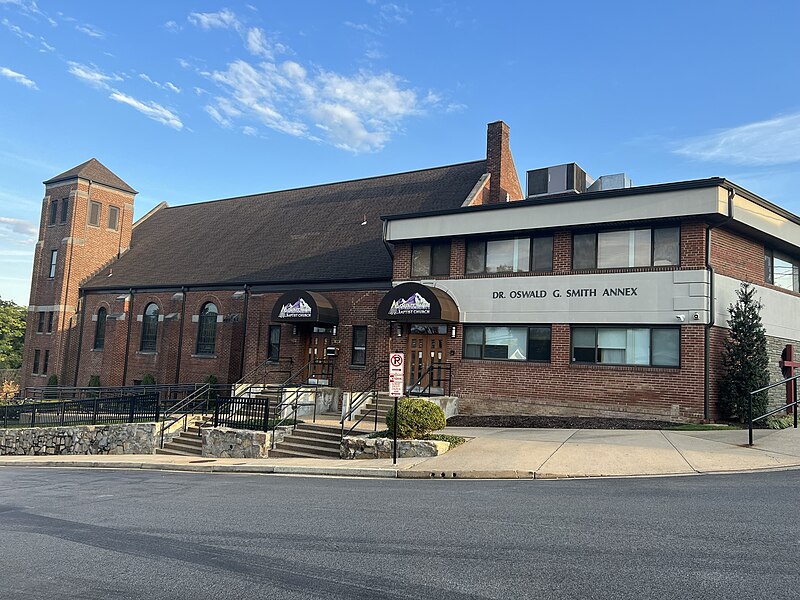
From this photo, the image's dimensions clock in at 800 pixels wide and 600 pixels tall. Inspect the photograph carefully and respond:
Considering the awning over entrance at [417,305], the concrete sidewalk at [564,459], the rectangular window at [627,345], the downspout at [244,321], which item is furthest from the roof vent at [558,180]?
the downspout at [244,321]

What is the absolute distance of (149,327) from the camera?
3328 cm

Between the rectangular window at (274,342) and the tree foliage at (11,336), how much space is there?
3843 cm

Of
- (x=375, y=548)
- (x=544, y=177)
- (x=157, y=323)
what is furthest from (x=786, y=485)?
(x=157, y=323)

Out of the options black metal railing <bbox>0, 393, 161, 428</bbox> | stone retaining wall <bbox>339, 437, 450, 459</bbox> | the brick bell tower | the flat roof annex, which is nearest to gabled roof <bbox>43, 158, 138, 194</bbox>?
the brick bell tower

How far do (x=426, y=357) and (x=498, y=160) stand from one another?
A: 9934 mm

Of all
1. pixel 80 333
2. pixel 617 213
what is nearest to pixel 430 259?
pixel 617 213

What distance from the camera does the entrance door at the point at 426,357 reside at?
21.8m

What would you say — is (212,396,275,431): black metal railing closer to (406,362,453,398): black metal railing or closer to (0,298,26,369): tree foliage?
(406,362,453,398): black metal railing

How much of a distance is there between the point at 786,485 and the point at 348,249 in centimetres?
Answer: 1989

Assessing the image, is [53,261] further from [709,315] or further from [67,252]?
[709,315]

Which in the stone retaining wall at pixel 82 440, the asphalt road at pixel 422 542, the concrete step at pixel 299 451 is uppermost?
the asphalt road at pixel 422 542

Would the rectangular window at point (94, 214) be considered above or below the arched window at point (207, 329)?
above

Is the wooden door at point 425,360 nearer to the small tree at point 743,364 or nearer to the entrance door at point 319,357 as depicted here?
the entrance door at point 319,357

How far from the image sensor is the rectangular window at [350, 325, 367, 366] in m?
24.5
